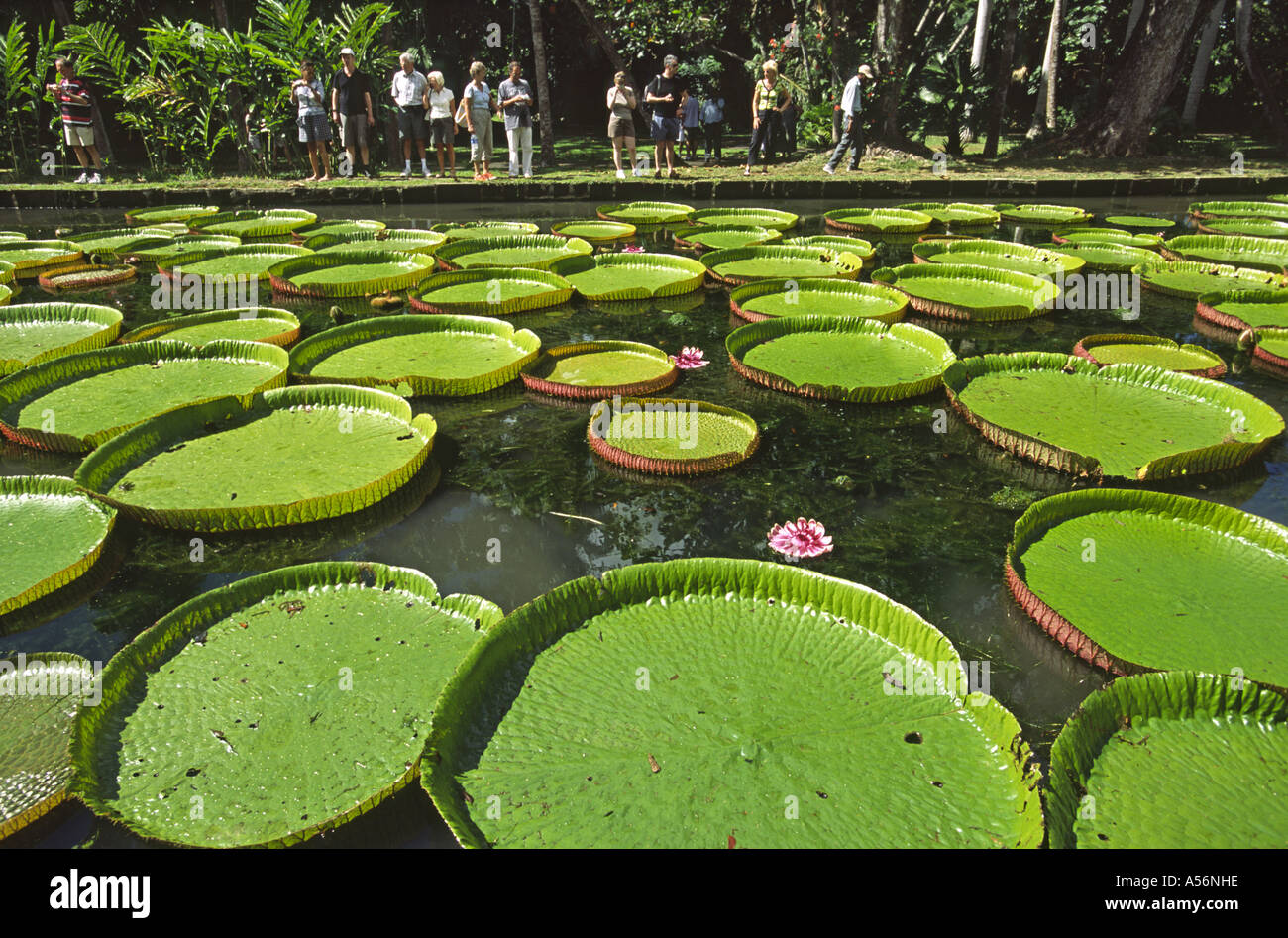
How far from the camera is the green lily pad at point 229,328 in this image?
4.30 meters

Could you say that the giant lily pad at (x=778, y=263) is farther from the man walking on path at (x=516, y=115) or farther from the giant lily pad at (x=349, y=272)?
the man walking on path at (x=516, y=115)

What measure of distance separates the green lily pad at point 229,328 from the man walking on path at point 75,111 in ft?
29.2

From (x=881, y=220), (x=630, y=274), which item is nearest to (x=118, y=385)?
(x=630, y=274)

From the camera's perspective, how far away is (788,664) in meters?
1.87

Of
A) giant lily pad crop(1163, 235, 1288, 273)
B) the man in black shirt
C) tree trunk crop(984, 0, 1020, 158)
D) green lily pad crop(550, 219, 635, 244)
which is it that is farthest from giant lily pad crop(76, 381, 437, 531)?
tree trunk crop(984, 0, 1020, 158)

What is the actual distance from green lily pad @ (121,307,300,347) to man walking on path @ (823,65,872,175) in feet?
30.7

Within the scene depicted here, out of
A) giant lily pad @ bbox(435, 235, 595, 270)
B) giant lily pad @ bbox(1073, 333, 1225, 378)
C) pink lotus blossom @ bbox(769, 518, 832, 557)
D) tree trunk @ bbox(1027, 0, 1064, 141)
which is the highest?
tree trunk @ bbox(1027, 0, 1064, 141)

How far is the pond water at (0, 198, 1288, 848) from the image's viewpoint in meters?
2.10

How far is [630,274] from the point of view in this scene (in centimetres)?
586

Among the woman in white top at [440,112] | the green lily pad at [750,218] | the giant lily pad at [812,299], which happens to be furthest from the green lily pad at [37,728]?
the woman in white top at [440,112]

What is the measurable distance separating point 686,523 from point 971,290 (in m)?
3.74

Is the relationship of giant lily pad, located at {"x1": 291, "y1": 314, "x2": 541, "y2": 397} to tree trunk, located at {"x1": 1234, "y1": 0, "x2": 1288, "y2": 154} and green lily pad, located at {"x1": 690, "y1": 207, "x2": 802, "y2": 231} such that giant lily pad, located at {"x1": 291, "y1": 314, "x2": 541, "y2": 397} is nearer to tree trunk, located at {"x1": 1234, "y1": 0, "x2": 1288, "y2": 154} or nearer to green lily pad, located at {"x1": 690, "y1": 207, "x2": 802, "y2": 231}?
green lily pad, located at {"x1": 690, "y1": 207, "x2": 802, "y2": 231}

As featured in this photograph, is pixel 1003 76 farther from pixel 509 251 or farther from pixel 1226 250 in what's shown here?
pixel 509 251
